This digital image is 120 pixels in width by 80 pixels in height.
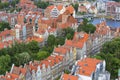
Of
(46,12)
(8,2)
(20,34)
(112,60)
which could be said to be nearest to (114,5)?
(46,12)

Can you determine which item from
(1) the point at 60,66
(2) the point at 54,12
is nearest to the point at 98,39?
(1) the point at 60,66

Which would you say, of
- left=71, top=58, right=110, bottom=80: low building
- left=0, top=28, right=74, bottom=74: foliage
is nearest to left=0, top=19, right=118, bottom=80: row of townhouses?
left=71, top=58, right=110, bottom=80: low building

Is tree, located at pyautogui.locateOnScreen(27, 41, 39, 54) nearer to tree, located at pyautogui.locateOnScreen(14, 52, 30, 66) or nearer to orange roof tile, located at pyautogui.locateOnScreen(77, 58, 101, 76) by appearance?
tree, located at pyautogui.locateOnScreen(14, 52, 30, 66)

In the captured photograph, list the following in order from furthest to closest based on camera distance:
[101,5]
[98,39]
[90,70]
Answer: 1. [101,5]
2. [98,39]
3. [90,70]

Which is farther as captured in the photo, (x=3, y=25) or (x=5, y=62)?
(x=3, y=25)

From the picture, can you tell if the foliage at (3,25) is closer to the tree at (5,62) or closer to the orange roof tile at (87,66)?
the tree at (5,62)

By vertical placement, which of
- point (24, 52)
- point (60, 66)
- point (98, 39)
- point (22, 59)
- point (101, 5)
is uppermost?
point (24, 52)

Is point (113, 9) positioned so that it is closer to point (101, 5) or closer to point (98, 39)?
point (101, 5)

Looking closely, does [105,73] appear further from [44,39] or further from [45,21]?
[45,21]
